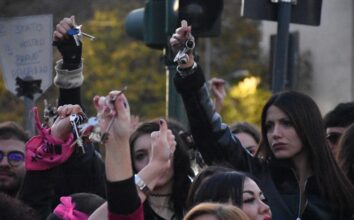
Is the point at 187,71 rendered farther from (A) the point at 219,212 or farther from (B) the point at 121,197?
(A) the point at 219,212

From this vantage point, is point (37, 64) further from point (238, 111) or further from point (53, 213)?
point (238, 111)

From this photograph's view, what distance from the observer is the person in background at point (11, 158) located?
7.50 meters

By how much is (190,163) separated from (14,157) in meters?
1.20

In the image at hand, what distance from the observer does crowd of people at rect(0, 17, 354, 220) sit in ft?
19.5

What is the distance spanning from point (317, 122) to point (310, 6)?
211 centimetres

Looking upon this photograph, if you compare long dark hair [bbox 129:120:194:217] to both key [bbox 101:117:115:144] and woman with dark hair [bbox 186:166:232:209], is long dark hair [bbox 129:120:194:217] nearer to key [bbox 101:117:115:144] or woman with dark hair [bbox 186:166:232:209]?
woman with dark hair [bbox 186:166:232:209]

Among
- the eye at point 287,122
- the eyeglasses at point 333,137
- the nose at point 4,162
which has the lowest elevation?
the nose at point 4,162

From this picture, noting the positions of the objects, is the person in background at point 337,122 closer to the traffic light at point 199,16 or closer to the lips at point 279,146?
the lips at point 279,146

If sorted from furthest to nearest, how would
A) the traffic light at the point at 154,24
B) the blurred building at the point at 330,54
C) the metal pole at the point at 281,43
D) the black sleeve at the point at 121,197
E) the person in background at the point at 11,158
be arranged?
the blurred building at the point at 330,54
the traffic light at the point at 154,24
the metal pole at the point at 281,43
the person in background at the point at 11,158
the black sleeve at the point at 121,197

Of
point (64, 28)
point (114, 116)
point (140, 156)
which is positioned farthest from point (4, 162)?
point (114, 116)

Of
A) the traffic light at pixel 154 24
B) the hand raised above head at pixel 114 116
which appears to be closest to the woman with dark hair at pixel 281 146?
the hand raised above head at pixel 114 116

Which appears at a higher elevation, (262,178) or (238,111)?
(262,178)

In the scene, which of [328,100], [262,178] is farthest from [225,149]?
[328,100]

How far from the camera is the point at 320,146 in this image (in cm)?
671
